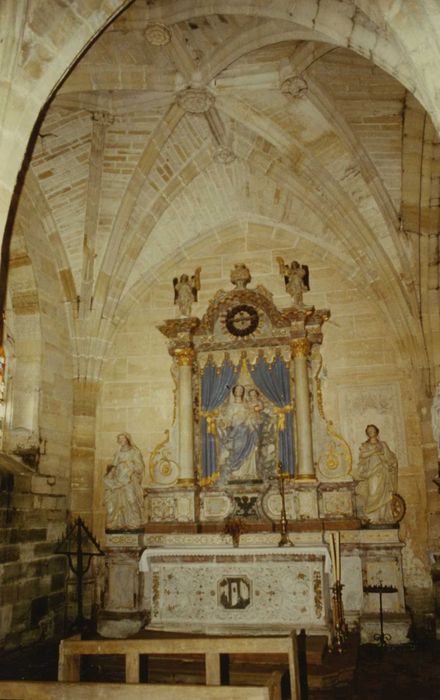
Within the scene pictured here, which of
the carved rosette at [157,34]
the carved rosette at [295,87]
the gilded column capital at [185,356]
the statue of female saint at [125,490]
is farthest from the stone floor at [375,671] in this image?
the carved rosette at [157,34]

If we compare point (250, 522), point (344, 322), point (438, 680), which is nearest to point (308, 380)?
point (344, 322)

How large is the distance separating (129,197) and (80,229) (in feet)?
3.05

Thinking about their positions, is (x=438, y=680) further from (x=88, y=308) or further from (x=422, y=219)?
(x=88, y=308)

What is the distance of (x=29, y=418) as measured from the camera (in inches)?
362

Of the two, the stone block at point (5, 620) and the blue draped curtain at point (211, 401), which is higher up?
the blue draped curtain at point (211, 401)

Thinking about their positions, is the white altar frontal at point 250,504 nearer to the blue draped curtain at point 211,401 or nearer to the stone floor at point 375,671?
the blue draped curtain at point 211,401

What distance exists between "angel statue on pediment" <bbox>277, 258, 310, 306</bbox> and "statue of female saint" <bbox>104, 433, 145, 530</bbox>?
130 inches

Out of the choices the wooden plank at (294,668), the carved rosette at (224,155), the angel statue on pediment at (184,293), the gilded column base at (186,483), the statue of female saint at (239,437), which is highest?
the carved rosette at (224,155)

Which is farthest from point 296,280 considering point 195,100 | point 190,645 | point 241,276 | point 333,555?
point 190,645

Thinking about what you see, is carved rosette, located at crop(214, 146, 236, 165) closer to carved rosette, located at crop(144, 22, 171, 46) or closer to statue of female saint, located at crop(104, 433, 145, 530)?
carved rosette, located at crop(144, 22, 171, 46)

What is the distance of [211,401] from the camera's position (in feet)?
32.3

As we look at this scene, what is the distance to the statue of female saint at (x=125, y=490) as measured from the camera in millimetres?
8984

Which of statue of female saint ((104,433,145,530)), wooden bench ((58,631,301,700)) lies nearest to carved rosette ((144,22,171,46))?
statue of female saint ((104,433,145,530))

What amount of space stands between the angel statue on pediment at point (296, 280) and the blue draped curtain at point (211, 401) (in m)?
1.43
